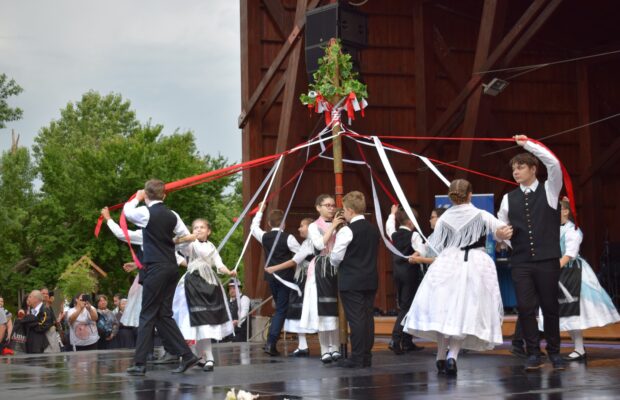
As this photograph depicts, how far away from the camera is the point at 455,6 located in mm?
19141

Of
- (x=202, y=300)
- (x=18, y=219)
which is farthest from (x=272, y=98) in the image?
(x=18, y=219)

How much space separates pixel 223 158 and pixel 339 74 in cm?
4311

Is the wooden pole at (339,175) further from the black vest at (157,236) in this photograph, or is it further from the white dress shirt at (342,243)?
the black vest at (157,236)

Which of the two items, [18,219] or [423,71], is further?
[18,219]

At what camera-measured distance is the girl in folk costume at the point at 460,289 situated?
762cm

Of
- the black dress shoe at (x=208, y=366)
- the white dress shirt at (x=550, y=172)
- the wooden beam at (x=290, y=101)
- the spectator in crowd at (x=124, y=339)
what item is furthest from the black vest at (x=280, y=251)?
the wooden beam at (x=290, y=101)

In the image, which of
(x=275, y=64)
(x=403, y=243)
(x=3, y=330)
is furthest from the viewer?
(x=275, y=64)

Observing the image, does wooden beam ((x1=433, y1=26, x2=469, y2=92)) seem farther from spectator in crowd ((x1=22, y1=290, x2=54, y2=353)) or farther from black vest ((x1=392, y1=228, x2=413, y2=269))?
spectator in crowd ((x1=22, y1=290, x2=54, y2=353))

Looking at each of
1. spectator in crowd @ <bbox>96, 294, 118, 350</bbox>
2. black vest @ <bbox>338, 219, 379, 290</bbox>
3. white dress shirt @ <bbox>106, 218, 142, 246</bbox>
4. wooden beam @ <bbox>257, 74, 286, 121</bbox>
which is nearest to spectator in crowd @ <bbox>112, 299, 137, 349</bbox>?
spectator in crowd @ <bbox>96, 294, 118, 350</bbox>

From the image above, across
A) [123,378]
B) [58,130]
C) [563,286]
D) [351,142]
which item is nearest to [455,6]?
[351,142]

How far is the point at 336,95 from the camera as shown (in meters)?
9.54

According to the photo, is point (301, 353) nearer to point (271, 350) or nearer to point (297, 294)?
point (271, 350)

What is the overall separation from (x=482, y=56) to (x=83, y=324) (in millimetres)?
7929

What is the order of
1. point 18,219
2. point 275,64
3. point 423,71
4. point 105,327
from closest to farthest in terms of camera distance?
point 105,327
point 275,64
point 423,71
point 18,219
